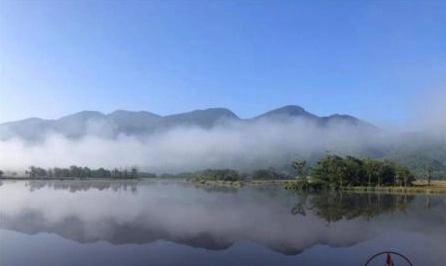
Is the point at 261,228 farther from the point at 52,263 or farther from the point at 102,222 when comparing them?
the point at 52,263

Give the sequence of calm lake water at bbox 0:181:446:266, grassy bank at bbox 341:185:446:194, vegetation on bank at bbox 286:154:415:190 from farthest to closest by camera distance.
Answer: vegetation on bank at bbox 286:154:415:190 → grassy bank at bbox 341:185:446:194 → calm lake water at bbox 0:181:446:266

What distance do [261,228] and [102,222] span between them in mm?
11570

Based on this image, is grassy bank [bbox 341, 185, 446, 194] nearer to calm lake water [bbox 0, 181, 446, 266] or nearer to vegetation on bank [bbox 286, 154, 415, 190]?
vegetation on bank [bbox 286, 154, 415, 190]

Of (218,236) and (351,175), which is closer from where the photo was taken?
(218,236)

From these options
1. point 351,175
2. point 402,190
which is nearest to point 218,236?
point 402,190

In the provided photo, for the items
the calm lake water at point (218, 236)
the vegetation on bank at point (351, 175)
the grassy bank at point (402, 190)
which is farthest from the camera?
the vegetation on bank at point (351, 175)

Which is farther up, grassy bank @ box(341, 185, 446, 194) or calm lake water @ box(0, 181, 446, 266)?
calm lake water @ box(0, 181, 446, 266)

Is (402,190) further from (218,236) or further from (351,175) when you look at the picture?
(218,236)

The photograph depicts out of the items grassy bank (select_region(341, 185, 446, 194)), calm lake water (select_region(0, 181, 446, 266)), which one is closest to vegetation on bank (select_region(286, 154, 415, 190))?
grassy bank (select_region(341, 185, 446, 194))

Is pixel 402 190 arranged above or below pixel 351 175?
below

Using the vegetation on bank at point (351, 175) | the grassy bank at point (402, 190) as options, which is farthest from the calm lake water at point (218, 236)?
the vegetation on bank at point (351, 175)

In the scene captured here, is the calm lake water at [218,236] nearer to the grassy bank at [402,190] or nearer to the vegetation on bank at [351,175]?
the grassy bank at [402,190]

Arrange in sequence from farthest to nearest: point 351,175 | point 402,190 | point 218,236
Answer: point 351,175, point 402,190, point 218,236

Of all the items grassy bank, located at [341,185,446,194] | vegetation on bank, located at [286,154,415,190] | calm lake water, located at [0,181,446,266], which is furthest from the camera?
vegetation on bank, located at [286,154,415,190]
